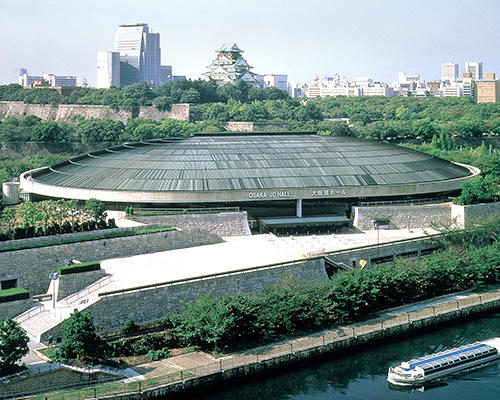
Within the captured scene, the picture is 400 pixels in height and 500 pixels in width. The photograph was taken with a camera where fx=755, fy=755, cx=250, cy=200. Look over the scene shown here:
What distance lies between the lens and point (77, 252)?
185ft

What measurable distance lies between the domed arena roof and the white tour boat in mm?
25109

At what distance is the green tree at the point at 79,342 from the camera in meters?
42.0

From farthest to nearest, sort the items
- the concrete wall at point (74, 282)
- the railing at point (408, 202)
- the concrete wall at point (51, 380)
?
1. the railing at point (408, 202)
2. the concrete wall at point (74, 282)
3. the concrete wall at point (51, 380)

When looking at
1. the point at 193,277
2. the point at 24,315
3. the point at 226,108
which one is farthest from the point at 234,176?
the point at 226,108

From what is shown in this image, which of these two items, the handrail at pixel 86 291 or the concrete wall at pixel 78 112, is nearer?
the handrail at pixel 86 291

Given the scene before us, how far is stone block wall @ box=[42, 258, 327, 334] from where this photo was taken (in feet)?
157

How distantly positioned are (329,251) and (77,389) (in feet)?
85.0

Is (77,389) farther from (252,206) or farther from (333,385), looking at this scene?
(252,206)

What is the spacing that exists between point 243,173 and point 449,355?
31.1 metres

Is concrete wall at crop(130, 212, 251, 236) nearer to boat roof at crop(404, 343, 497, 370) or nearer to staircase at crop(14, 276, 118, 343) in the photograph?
staircase at crop(14, 276, 118, 343)

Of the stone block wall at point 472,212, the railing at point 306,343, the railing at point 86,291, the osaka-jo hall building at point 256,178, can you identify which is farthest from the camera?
the stone block wall at point 472,212

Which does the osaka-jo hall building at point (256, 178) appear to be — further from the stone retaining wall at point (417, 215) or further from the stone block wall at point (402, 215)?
the stone retaining wall at point (417, 215)

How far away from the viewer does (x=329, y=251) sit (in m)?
60.2

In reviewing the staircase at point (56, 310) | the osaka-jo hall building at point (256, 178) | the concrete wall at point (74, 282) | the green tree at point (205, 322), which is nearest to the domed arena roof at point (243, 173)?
the osaka-jo hall building at point (256, 178)
